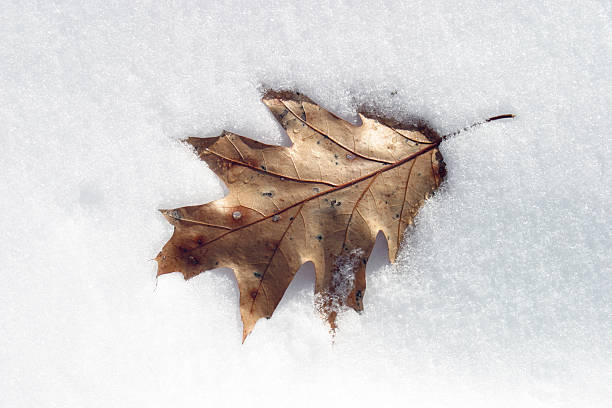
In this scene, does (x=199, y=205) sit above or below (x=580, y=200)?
above

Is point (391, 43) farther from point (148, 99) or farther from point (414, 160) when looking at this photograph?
point (148, 99)

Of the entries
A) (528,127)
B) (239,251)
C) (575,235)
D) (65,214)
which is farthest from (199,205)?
(575,235)

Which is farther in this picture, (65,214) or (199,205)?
(65,214)

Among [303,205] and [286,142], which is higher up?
[286,142]
